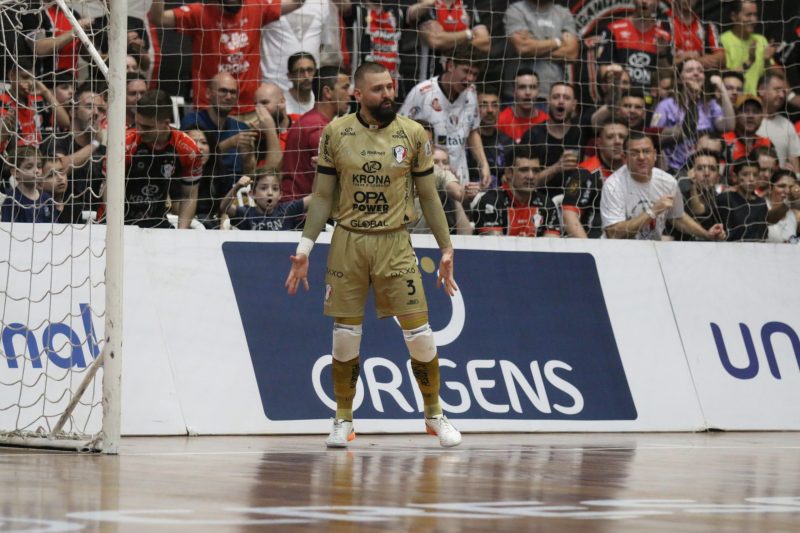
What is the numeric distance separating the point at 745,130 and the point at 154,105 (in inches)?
263

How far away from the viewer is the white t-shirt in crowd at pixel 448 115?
13.7 m

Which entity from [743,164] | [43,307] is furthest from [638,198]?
[43,307]

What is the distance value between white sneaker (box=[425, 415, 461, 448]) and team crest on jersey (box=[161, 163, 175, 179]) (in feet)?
11.8

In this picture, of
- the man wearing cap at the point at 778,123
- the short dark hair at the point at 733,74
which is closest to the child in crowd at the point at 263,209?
the man wearing cap at the point at 778,123

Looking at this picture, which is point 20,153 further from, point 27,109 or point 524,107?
point 524,107

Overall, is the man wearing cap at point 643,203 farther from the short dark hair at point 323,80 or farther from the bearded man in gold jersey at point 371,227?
the bearded man in gold jersey at point 371,227

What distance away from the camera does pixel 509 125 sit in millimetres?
14055

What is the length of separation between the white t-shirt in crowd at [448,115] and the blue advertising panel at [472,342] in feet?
6.06

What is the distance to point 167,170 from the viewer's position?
476 inches

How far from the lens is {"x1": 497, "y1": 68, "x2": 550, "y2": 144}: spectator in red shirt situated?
14.1m

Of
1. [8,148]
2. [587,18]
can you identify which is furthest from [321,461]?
[587,18]

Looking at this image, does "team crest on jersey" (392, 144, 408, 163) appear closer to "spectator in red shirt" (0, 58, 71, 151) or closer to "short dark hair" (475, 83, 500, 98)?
"spectator in red shirt" (0, 58, 71, 151)

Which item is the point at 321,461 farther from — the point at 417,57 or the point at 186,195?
the point at 417,57

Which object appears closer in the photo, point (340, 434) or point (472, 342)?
point (340, 434)
